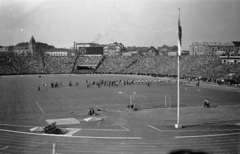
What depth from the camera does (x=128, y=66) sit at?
326 feet

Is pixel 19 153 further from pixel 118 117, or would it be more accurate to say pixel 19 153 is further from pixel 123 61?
pixel 123 61

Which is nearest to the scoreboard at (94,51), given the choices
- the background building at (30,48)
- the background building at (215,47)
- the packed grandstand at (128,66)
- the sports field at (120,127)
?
the packed grandstand at (128,66)

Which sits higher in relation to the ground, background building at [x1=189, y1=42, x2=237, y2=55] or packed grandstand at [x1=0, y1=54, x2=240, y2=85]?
background building at [x1=189, y1=42, x2=237, y2=55]

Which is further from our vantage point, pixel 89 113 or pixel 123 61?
pixel 123 61

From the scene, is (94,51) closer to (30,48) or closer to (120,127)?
(30,48)

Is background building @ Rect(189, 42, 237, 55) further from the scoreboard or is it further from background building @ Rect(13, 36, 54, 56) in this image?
background building @ Rect(13, 36, 54, 56)

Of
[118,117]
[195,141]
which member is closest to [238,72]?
[118,117]

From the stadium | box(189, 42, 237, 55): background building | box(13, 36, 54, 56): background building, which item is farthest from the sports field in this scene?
box(13, 36, 54, 56): background building

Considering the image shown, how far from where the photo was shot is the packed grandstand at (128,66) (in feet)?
217

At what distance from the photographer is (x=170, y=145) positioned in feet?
51.7

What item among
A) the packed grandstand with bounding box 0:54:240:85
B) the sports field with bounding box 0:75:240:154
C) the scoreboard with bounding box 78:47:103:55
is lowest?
the sports field with bounding box 0:75:240:154

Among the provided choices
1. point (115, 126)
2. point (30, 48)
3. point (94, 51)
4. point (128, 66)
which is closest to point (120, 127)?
point (115, 126)

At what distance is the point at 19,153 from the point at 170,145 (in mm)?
9126

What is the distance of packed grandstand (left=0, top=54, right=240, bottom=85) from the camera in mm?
66044
